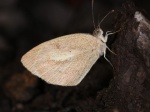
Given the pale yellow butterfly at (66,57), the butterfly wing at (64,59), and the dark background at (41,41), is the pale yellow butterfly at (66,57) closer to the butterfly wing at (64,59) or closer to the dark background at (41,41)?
the butterfly wing at (64,59)

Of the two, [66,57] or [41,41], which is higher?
[66,57]

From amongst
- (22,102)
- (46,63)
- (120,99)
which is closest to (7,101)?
(22,102)

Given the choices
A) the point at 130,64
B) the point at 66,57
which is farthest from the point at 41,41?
the point at 130,64

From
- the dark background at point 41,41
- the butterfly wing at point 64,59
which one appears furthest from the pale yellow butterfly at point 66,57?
the dark background at point 41,41

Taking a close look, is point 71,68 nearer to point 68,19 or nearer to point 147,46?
point 147,46

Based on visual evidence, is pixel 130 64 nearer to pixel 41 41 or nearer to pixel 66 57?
pixel 66 57

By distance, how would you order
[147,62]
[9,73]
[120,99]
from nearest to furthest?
[147,62], [120,99], [9,73]

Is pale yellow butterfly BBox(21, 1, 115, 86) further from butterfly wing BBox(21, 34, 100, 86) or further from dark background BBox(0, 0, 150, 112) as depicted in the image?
dark background BBox(0, 0, 150, 112)
